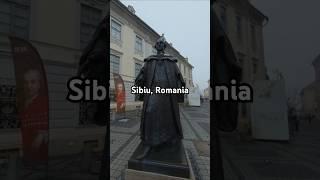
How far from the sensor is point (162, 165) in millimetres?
2262

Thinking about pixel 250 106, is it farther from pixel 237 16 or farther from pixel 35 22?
pixel 35 22

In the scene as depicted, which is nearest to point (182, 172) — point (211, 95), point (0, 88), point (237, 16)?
point (211, 95)

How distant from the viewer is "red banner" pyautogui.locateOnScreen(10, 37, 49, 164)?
2174 millimetres

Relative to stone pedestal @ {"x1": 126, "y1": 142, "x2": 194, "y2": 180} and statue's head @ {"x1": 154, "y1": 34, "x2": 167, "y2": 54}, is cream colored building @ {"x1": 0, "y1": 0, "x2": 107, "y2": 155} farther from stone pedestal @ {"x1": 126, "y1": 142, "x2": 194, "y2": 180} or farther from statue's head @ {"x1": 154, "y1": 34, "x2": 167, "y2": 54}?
statue's head @ {"x1": 154, "y1": 34, "x2": 167, "y2": 54}

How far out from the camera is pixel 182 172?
2201 millimetres

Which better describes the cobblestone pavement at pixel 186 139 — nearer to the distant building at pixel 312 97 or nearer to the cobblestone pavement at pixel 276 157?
the cobblestone pavement at pixel 276 157

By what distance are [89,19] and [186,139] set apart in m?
1.08

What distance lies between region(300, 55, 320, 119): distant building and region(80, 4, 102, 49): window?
1490 millimetres

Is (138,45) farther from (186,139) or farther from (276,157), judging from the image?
(276,157)

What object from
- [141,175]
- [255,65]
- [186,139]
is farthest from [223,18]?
[141,175]

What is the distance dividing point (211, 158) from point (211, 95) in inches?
16.9

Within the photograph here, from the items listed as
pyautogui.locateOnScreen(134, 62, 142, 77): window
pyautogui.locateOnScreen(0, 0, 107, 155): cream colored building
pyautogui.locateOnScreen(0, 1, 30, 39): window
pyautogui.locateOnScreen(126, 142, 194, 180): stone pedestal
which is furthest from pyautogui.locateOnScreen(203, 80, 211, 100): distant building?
pyautogui.locateOnScreen(0, 1, 30, 39): window

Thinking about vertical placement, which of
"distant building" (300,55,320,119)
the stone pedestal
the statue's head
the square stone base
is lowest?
the square stone base

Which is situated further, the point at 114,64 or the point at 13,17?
the point at 114,64
